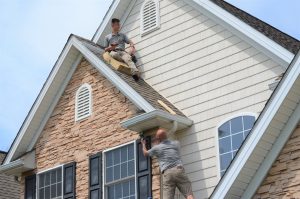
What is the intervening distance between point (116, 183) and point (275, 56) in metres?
4.36

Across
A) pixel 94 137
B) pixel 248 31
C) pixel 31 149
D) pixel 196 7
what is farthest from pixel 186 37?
pixel 31 149

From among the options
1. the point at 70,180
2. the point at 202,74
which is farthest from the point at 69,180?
the point at 202,74

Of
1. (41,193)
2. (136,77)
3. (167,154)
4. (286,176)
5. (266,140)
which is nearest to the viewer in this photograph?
(286,176)

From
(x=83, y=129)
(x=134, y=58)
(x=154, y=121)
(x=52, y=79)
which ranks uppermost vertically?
(x=134, y=58)

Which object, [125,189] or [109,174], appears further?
[109,174]

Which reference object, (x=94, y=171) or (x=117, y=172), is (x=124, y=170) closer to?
(x=117, y=172)

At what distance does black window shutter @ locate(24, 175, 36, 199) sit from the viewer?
18750 mm

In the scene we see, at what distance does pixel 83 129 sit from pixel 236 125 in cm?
392

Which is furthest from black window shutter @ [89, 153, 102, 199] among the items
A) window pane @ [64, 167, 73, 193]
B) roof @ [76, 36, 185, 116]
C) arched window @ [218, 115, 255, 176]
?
arched window @ [218, 115, 255, 176]

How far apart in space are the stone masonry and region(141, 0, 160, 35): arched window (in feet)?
5.37

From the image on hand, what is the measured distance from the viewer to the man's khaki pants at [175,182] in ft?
47.7

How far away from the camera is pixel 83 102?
1833 centimetres

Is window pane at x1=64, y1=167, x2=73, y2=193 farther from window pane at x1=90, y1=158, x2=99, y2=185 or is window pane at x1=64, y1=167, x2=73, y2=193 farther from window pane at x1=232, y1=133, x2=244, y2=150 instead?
window pane at x1=232, y1=133, x2=244, y2=150

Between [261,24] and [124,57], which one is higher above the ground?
[261,24]
